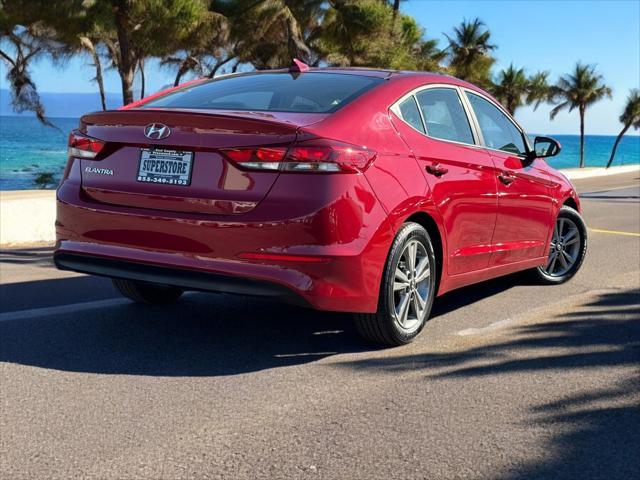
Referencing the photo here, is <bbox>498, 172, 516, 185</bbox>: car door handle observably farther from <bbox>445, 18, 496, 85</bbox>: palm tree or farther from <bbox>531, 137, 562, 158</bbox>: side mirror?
<bbox>445, 18, 496, 85</bbox>: palm tree

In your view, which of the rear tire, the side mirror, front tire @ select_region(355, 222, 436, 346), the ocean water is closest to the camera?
front tire @ select_region(355, 222, 436, 346)

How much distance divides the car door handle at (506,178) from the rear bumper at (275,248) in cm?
163

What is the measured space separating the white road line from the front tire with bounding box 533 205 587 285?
3.54m

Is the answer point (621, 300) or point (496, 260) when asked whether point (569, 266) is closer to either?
point (621, 300)

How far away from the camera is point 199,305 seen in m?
6.04

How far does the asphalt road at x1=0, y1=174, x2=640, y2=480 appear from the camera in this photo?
3201mm

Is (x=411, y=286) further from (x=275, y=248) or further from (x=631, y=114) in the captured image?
(x=631, y=114)

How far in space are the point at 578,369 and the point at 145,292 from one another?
9.73ft

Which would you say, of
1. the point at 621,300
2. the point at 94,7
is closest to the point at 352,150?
the point at 621,300

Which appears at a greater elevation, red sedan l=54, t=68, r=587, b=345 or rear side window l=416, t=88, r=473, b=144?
rear side window l=416, t=88, r=473, b=144

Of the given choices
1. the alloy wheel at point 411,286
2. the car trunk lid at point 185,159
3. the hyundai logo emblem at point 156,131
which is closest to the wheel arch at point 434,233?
the alloy wheel at point 411,286

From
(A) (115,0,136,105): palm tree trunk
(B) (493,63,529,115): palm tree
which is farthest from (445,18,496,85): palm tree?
(A) (115,0,136,105): palm tree trunk

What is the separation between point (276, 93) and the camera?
5.05 m

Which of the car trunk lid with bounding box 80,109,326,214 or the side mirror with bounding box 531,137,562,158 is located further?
the side mirror with bounding box 531,137,562,158
